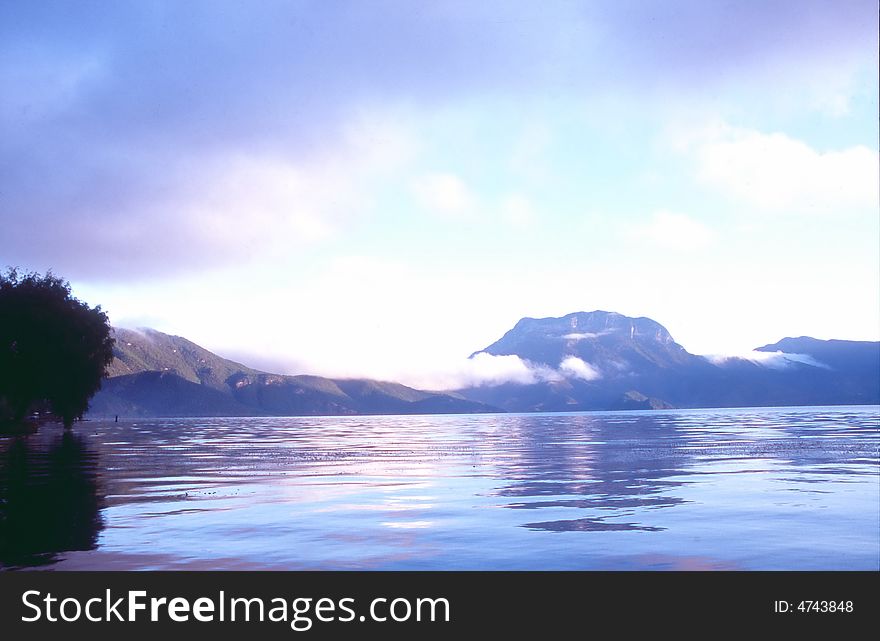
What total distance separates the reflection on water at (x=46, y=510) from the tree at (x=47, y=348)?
2097 inches

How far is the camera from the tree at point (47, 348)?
100 m

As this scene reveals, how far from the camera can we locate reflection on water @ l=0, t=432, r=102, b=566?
2027 centimetres

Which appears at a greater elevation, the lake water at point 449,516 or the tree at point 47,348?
the tree at point 47,348

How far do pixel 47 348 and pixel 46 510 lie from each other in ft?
270

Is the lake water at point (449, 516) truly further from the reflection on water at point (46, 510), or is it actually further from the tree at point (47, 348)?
the tree at point (47, 348)

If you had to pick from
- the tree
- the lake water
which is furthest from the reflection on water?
the tree

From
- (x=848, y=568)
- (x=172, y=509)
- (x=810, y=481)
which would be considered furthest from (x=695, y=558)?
(x=810, y=481)

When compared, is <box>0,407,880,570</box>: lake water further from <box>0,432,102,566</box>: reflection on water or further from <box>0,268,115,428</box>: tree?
<box>0,268,115,428</box>: tree

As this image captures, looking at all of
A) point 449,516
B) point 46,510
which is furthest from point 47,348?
point 449,516

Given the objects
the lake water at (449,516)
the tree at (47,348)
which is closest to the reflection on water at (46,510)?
the lake water at (449,516)

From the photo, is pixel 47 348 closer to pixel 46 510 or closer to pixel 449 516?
pixel 46 510
